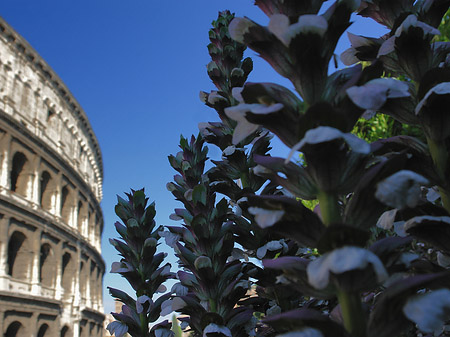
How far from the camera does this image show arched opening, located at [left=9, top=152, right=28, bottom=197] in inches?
982

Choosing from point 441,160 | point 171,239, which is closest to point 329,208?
point 441,160

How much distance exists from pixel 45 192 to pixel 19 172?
3.15 metres

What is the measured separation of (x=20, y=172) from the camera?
2528 centimetres

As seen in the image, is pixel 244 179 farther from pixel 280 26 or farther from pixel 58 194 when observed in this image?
pixel 58 194

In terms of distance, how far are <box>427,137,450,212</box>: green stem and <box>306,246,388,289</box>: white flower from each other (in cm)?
44

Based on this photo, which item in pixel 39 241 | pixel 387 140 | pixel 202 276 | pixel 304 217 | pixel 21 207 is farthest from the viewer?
pixel 39 241

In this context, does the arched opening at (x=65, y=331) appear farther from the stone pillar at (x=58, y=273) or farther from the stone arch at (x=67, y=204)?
the stone arch at (x=67, y=204)

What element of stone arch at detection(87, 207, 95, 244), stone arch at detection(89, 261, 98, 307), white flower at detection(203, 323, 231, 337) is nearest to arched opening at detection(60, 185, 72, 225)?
stone arch at detection(87, 207, 95, 244)

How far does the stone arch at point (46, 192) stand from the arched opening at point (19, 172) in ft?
7.94

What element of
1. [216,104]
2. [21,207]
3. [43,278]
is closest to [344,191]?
[216,104]

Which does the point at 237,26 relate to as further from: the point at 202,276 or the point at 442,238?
the point at 202,276

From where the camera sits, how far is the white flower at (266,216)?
99 cm

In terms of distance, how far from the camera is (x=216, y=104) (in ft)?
7.69

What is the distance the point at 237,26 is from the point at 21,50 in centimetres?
3014
